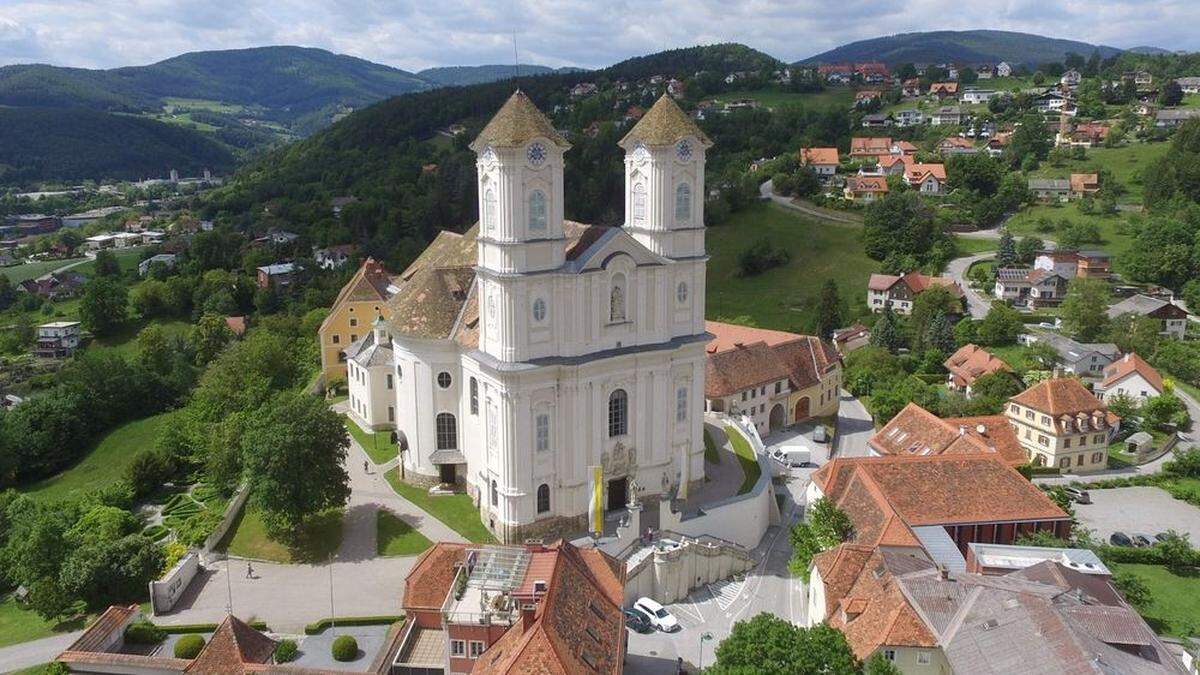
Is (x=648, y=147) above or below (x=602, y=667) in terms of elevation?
above

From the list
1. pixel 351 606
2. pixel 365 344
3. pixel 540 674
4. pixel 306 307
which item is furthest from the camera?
pixel 306 307

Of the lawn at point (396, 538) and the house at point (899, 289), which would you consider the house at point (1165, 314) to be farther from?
the lawn at point (396, 538)

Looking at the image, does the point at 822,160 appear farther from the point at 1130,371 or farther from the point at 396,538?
the point at 396,538

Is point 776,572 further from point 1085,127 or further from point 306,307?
point 1085,127

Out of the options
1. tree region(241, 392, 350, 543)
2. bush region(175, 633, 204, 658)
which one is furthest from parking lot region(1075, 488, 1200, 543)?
bush region(175, 633, 204, 658)

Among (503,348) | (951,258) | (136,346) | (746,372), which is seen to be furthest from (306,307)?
(951,258)

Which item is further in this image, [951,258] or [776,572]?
[951,258]

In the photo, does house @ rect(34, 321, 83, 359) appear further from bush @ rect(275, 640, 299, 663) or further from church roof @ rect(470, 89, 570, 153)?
church roof @ rect(470, 89, 570, 153)
